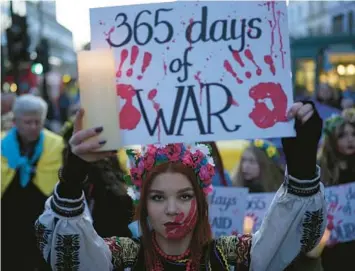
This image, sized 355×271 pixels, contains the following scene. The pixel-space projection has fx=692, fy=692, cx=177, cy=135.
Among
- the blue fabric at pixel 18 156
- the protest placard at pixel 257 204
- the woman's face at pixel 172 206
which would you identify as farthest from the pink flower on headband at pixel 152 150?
the blue fabric at pixel 18 156

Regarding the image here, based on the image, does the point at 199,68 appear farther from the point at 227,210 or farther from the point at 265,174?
the point at 265,174

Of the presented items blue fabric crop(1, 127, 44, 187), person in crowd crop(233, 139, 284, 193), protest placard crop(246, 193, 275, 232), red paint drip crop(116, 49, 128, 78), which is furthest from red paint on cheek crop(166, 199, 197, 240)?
blue fabric crop(1, 127, 44, 187)

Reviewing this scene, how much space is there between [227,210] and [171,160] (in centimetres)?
187

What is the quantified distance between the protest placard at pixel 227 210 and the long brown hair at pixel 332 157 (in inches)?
32.7

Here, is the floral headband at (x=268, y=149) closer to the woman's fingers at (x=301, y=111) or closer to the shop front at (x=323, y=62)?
the woman's fingers at (x=301, y=111)

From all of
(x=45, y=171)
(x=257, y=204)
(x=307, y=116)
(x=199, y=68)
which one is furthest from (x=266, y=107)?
(x=45, y=171)

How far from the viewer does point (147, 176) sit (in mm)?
2654

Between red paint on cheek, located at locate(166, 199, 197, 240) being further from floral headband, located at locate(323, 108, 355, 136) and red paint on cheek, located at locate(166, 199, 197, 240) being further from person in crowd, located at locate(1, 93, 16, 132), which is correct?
person in crowd, located at locate(1, 93, 16, 132)

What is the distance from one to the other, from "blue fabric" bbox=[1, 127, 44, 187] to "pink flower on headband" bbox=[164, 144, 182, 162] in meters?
2.86

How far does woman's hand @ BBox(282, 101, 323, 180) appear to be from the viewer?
7.48 ft

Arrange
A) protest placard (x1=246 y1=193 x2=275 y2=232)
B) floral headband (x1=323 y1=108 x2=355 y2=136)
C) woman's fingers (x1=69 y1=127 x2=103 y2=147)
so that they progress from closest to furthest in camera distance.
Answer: woman's fingers (x1=69 y1=127 x2=103 y2=147) → protest placard (x1=246 y1=193 x2=275 y2=232) → floral headband (x1=323 y1=108 x2=355 y2=136)

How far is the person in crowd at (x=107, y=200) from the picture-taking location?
13.9 ft

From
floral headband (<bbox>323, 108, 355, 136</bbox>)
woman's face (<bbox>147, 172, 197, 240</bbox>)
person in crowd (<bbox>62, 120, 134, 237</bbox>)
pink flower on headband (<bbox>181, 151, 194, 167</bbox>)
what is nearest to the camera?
woman's face (<bbox>147, 172, 197, 240</bbox>)

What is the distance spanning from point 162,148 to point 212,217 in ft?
6.08
